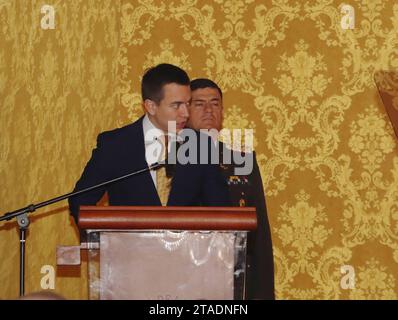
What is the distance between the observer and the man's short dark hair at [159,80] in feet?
14.3

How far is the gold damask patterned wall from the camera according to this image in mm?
4773

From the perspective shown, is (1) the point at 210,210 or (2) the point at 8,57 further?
(2) the point at 8,57

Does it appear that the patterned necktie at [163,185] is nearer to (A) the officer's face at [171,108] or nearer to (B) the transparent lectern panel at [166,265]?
(A) the officer's face at [171,108]

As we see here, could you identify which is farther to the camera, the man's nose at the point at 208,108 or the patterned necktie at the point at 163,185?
the man's nose at the point at 208,108

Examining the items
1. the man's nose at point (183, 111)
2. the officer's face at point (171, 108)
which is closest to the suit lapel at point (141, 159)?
the officer's face at point (171, 108)

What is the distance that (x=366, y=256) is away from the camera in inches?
189

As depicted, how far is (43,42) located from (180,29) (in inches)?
30.8

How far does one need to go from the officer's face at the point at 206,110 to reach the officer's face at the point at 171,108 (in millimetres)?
298

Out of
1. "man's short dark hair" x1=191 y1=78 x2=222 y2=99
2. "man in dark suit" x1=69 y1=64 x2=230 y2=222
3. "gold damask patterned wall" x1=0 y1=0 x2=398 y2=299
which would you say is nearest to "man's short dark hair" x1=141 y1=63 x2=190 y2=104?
"man in dark suit" x1=69 y1=64 x2=230 y2=222

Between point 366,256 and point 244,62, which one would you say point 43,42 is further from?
point 366,256

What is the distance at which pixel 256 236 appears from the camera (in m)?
4.77

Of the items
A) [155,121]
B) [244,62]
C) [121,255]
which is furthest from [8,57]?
[121,255]

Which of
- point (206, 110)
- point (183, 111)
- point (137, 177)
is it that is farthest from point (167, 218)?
point (206, 110)
